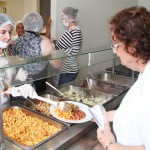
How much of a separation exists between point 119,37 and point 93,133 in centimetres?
55

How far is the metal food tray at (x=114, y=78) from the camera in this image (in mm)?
1783

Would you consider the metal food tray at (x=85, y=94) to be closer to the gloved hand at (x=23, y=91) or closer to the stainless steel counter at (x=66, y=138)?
the stainless steel counter at (x=66, y=138)

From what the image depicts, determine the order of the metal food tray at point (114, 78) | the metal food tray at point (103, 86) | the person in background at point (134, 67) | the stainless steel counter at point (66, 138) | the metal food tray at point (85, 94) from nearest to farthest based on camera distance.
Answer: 1. the person in background at point (134, 67)
2. the stainless steel counter at point (66, 138)
3. the metal food tray at point (85, 94)
4. the metal food tray at point (103, 86)
5. the metal food tray at point (114, 78)

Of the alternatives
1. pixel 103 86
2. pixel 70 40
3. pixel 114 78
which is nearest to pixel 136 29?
pixel 103 86

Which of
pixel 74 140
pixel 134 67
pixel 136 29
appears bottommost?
pixel 74 140

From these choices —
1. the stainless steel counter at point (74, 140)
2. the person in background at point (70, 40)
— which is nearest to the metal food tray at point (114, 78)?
the person in background at point (70, 40)

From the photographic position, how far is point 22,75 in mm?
975

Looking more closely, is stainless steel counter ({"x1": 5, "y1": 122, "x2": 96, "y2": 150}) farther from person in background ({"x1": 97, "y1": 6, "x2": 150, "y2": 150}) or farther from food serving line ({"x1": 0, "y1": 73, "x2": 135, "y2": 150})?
person in background ({"x1": 97, "y1": 6, "x2": 150, "y2": 150})

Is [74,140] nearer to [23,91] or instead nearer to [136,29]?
[23,91]

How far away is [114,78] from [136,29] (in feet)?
4.00

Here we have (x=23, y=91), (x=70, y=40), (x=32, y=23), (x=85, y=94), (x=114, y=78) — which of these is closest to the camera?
(x=23, y=91)

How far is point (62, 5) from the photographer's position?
97.5 inches

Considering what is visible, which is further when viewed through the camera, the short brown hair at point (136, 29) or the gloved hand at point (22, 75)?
the gloved hand at point (22, 75)

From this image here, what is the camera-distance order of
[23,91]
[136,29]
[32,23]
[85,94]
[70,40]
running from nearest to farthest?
1. [136,29]
2. [23,91]
3. [85,94]
4. [32,23]
5. [70,40]
